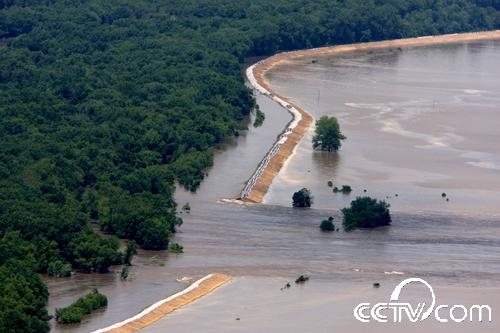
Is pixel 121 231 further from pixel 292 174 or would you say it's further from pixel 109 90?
pixel 109 90

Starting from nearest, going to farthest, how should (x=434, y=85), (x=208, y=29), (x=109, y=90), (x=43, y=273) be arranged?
(x=43, y=273)
(x=109, y=90)
(x=434, y=85)
(x=208, y=29)

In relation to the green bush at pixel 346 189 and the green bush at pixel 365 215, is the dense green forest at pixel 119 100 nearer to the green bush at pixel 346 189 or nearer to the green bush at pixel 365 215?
the green bush at pixel 346 189

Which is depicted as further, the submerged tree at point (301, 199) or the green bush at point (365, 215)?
the submerged tree at point (301, 199)

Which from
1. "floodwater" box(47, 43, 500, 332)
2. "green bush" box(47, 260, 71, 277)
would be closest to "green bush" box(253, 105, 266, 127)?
"floodwater" box(47, 43, 500, 332)

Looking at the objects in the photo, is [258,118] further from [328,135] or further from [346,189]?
[346,189]

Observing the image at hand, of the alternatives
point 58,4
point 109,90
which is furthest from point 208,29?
point 109,90

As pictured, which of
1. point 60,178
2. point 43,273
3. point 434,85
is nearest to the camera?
point 43,273

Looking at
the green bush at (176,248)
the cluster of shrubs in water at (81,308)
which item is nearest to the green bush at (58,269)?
the cluster of shrubs in water at (81,308)

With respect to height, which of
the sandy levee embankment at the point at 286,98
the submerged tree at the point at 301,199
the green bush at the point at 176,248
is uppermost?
the green bush at the point at 176,248
